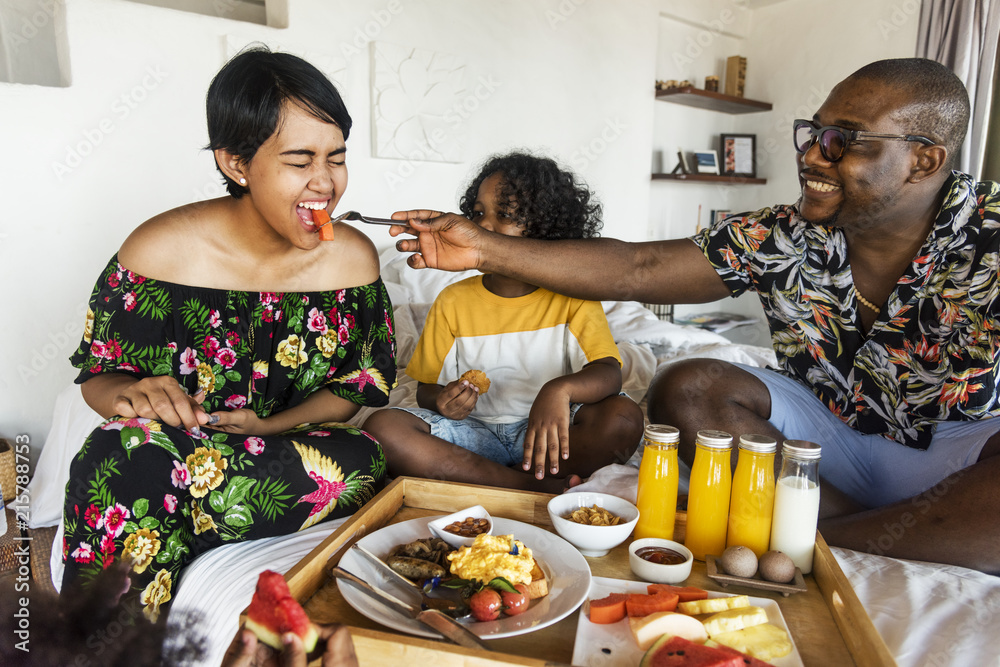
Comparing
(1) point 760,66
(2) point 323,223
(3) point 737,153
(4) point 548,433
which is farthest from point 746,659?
(1) point 760,66

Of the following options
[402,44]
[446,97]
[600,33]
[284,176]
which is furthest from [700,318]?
[284,176]

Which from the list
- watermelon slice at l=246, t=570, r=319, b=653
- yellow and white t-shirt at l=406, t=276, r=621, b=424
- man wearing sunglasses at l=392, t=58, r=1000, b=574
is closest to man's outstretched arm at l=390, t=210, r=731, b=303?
man wearing sunglasses at l=392, t=58, r=1000, b=574

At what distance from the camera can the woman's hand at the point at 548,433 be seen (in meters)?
1.38

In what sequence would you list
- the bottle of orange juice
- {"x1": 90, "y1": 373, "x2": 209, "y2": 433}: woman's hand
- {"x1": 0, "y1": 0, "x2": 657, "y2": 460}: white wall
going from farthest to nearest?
{"x1": 0, "y1": 0, "x2": 657, "y2": 460}: white wall → {"x1": 90, "y1": 373, "x2": 209, "y2": 433}: woman's hand → the bottle of orange juice

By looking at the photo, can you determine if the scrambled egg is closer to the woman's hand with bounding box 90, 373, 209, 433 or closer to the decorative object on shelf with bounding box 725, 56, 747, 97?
the woman's hand with bounding box 90, 373, 209, 433

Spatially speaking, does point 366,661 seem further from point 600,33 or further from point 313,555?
point 600,33

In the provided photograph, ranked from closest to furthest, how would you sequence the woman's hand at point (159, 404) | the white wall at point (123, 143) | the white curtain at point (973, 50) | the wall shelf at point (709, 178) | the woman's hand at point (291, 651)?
the woman's hand at point (291, 651) < the woman's hand at point (159, 404) < the white wall at point (123, 143) < the white curtain at point (973, 50) < the wall shelf at point (709, 178)

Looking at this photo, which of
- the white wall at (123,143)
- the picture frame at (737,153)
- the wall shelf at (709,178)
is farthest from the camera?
the picture frame at (737,153)

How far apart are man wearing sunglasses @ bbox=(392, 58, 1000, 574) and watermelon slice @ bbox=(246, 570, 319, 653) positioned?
104 cm

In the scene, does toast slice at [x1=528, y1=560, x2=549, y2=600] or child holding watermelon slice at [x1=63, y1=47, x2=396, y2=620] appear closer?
toast slice at [x1=528, y1=560, x2=549, y2=600]

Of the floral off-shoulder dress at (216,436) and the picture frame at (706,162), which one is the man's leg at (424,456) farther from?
the picture frame at (706,162)

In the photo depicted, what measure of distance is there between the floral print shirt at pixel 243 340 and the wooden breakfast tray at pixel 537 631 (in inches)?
19.6

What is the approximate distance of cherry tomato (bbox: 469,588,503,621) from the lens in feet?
2.72

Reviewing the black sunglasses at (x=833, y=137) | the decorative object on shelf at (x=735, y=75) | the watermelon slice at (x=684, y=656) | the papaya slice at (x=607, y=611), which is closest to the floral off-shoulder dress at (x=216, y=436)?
the papaya slice at (x=607, y=611)
